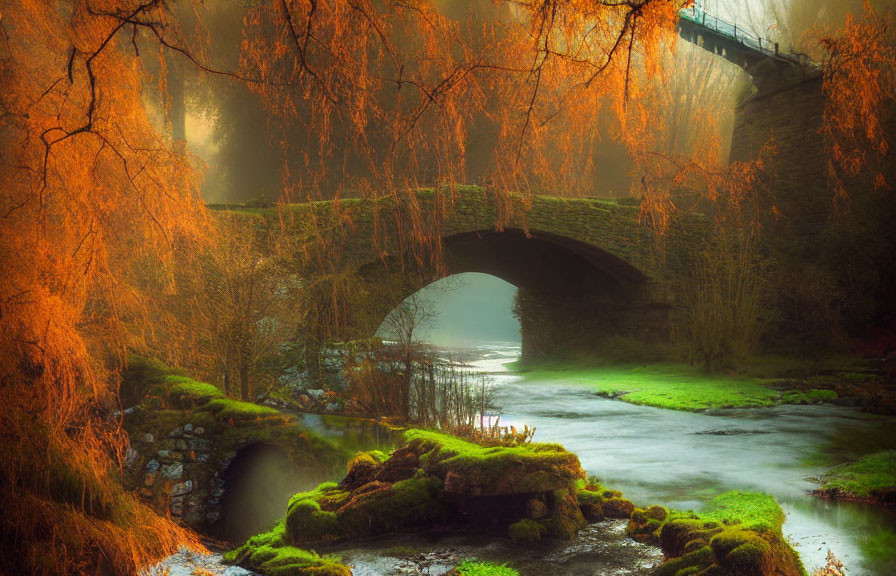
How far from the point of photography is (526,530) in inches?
171

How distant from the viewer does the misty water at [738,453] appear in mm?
4074

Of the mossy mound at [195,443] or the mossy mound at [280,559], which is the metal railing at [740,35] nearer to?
the mossy mound at [195,443]

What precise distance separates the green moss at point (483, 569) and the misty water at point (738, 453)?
1589 mm

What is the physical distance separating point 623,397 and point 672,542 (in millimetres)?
7464

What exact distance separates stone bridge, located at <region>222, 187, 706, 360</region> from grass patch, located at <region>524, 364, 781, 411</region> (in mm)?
1884

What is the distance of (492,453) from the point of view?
465 centimetres

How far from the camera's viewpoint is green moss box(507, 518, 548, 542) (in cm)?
431

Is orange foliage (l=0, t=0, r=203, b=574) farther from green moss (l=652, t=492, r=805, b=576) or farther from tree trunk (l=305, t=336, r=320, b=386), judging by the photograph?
tree trunk (l=305, t=336, r=320, b=386)

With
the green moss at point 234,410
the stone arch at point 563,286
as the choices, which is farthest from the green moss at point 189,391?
the stone arch at point 563,286

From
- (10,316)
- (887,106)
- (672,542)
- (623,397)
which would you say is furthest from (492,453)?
(887,106)

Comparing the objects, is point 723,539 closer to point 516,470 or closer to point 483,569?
point 483,569

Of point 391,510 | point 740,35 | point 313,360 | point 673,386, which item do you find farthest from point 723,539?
point 740,35

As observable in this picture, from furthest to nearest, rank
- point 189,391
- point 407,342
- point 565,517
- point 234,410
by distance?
point 407,342
point 189,391
point 234,410
point 565,517

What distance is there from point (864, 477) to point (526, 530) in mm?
2960
